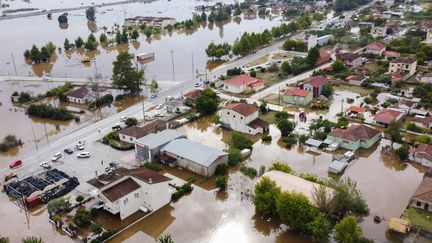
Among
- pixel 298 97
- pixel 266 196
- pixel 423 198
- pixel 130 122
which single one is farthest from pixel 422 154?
pixel 130 122

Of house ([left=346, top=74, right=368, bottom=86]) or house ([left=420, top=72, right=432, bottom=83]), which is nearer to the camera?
house ([left=420, top=72, right=432, bottom=83])

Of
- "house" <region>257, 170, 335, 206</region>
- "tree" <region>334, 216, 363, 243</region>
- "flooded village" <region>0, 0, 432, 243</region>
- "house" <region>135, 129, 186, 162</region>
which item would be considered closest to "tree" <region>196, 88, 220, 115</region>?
"flooded village" <region>0, 0, 432, 243</region>

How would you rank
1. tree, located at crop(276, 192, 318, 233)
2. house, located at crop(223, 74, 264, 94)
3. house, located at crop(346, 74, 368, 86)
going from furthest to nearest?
house, located at crop(346, 74, 368, 86)
house, located at crop(223, 74, 264, 94)
tree, located at crop(276, 192, 318, 233)

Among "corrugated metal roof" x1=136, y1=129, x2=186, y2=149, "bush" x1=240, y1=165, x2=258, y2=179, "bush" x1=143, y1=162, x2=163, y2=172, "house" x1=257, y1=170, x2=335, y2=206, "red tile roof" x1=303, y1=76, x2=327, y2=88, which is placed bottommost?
"bush" x1=240, y1=165, x2=258, y2=179

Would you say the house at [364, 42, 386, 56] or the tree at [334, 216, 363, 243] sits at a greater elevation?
the house at [364, 42, 386, 56]

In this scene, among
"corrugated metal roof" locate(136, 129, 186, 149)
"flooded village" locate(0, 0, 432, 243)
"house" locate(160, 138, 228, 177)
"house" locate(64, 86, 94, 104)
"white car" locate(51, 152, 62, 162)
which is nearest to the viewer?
"flooded village" locate(0, 0, 432, 243)

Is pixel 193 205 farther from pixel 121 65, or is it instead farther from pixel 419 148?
pixel 121 65

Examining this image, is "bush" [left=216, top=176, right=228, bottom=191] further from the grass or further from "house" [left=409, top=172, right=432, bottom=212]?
"house" [left=409, top=172, right=432, bottom=212]

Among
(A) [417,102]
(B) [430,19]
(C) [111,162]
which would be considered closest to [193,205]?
(C) [111,162]
